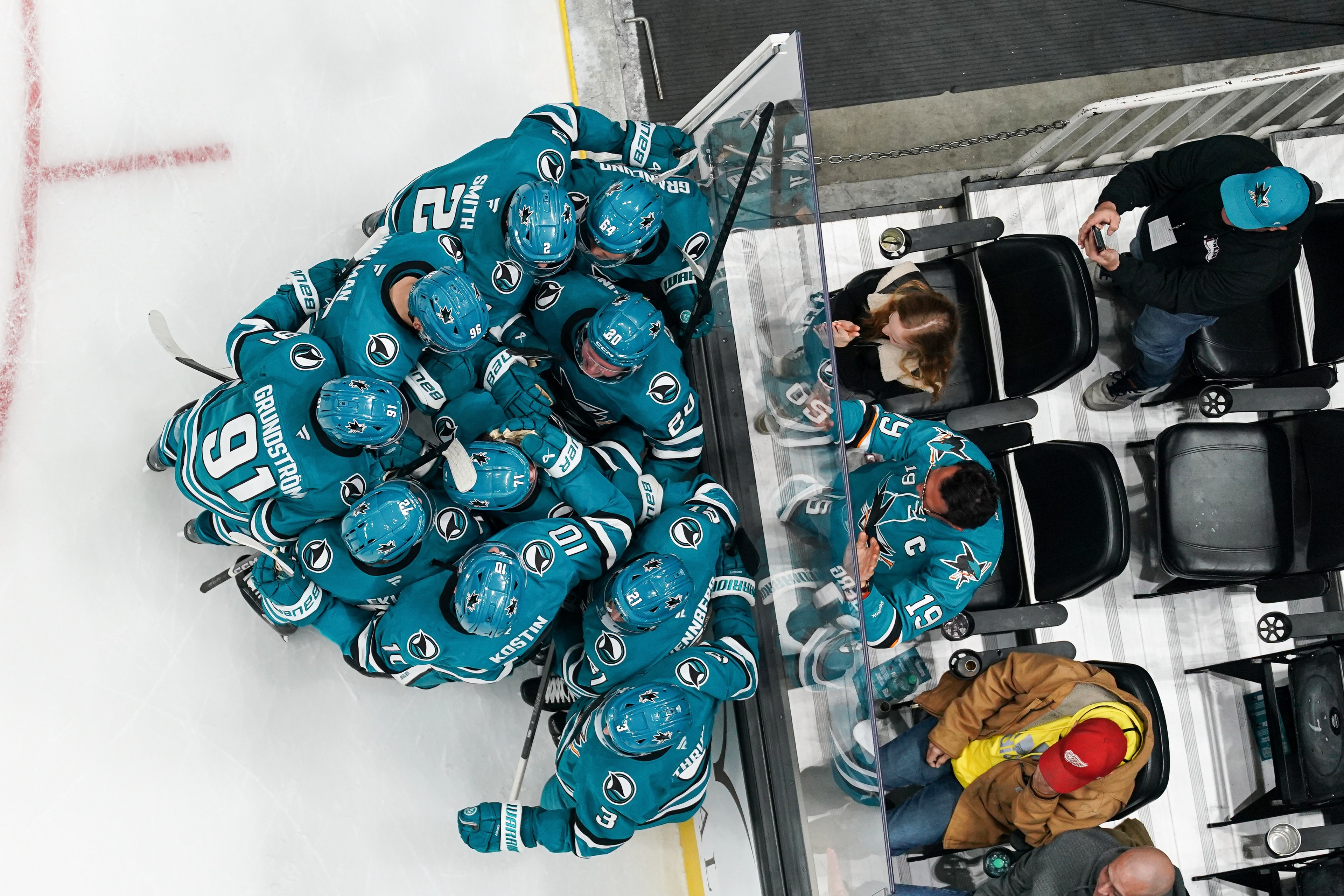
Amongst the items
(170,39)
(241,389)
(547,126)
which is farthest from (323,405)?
(170,39)

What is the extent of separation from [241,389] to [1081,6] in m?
3.99

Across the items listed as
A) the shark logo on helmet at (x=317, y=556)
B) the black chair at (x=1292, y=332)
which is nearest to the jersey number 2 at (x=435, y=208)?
the shark logo on helmet at (x=317, y=556)

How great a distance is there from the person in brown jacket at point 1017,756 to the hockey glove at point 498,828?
3.86 ft

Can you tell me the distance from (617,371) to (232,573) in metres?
1.36

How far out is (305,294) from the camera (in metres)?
2.85

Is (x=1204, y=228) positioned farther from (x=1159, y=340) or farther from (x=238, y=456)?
(x=238, y=456)

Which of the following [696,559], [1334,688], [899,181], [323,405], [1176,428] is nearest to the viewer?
[323,405]

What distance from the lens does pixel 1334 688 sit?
3.09 meters

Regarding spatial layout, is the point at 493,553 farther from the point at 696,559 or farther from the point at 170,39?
the point at 170,39

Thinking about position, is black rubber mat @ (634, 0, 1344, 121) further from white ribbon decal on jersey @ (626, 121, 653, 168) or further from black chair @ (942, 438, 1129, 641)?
black chair @ (942, 438, 1129, 641)

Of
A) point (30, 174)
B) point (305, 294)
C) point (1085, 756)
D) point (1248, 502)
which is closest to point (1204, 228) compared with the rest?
point (1248, 502)

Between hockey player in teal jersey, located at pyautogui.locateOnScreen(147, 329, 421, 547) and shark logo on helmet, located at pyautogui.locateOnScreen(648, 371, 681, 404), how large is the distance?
2.37 ft

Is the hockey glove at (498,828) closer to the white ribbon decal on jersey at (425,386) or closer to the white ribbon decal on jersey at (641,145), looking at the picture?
the white ribbon decal on jersey at (425,386)

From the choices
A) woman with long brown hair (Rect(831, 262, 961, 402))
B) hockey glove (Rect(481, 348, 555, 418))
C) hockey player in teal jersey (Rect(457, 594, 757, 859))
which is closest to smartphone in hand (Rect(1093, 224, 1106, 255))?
woman with long brown hair (Rect(831, 262, 961, 402))
